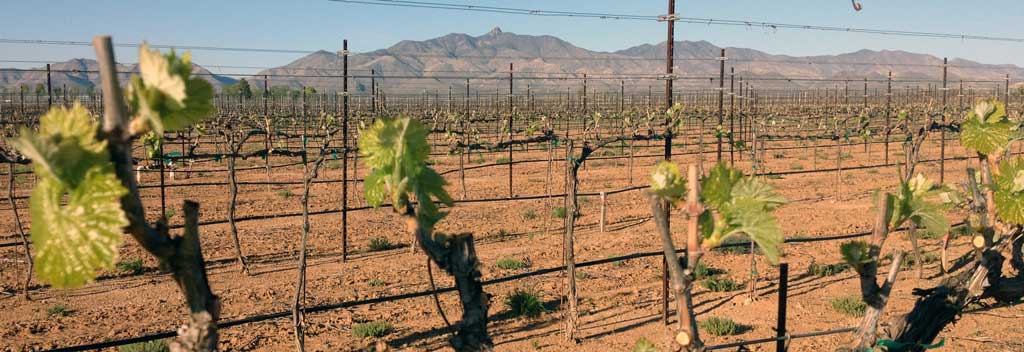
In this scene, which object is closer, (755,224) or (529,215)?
(755,224)

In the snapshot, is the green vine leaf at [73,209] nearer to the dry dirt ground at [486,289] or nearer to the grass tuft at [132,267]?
the dry dirt ground at [486,289]

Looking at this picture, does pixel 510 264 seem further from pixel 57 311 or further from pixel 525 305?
pixel 57 311

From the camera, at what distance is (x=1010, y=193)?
163 inches

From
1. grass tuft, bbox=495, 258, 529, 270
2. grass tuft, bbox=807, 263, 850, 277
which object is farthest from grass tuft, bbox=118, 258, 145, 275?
grass tuft, bbox=807, 263, 850, 277

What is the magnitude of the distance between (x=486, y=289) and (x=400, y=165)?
6950mm

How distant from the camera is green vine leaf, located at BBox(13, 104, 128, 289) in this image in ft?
4.65

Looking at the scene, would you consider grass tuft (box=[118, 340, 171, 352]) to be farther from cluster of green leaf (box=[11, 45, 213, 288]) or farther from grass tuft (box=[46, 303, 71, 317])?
cluster of green leaf (box=[11, 45, 213, 288])

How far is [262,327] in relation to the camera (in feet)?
24.8

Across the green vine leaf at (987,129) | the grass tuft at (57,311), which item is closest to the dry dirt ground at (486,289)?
the grass tuft at (57,311)

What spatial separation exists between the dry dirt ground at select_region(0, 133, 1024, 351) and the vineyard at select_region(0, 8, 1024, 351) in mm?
40

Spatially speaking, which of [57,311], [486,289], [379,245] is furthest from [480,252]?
[57,311]

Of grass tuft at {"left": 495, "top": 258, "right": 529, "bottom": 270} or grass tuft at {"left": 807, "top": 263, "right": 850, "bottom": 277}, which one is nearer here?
grass tuft at {"left": 807, "top": 263, "right": 850, "bottom": 277}

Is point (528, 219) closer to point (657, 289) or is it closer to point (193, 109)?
point (657, 289)

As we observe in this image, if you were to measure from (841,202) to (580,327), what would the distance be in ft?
32.1
